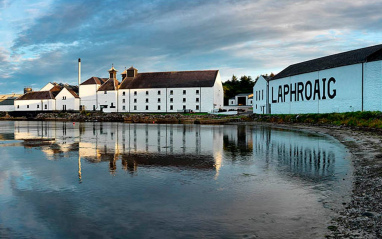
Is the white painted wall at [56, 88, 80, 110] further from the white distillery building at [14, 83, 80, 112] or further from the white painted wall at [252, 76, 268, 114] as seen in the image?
the white painted wall at [252, 76, 268, 114]

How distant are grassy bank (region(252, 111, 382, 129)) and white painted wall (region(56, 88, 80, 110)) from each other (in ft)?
208

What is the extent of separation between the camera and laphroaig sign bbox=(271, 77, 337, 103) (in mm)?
46581

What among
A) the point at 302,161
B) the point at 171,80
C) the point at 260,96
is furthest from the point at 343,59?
the point at 171,80

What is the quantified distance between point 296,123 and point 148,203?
43.8 meters

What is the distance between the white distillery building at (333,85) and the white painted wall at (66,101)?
2461 inches

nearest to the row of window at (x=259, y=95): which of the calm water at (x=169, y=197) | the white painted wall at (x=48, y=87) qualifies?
the calm water at (x=169, y=197)

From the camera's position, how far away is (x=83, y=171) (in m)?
11.7

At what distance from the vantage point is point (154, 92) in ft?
291

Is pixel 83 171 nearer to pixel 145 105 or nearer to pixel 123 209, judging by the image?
pixel 123 209

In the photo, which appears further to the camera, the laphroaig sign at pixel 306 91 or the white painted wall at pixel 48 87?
the white painted wall at pixel 48 87

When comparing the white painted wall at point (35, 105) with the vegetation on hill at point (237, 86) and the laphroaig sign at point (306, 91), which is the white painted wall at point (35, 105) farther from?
the laphroaig sign at point (306, 91)

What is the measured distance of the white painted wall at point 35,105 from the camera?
9988 cm

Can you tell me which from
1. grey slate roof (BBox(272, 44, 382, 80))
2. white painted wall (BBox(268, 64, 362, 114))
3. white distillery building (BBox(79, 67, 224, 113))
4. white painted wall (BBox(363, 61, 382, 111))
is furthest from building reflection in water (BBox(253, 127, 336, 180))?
white distillery building (BBox(79, 67, 224, 113))

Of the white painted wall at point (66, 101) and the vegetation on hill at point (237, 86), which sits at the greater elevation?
the vegetation on hill at point (237, 86)
